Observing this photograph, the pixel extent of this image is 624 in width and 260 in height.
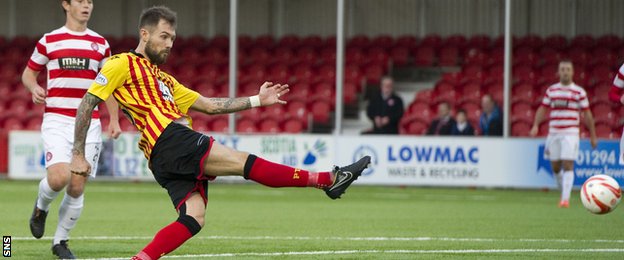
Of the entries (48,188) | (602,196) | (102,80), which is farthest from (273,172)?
(602,196)

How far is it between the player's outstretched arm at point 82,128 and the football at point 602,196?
4022 millimetres

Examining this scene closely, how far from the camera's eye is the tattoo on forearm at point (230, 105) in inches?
317

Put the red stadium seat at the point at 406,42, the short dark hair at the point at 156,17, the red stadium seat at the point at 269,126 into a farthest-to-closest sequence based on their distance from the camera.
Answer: the red stadium seat at the point at 406,42 → the red stadium seat at the point at 269,126 → the short dark hair at the point at 156,17

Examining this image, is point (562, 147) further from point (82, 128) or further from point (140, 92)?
point (82, 128)

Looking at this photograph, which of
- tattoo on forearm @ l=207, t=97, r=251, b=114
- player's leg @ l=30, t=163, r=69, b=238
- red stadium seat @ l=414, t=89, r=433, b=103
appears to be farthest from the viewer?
red stadium seat @ l=414, t=89, r=433, b=103

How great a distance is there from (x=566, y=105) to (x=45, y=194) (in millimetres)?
9465

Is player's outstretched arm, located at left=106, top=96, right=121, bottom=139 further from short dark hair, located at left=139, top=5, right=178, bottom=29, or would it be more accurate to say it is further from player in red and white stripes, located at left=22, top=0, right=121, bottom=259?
short dark hair, located at left=139, top=5, right=178, bottom=29

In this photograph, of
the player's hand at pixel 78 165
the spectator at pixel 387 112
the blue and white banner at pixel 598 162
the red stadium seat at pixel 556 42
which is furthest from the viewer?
the red stadium seat at pixel 556 42

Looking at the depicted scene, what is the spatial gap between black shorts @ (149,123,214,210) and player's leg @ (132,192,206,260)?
83 millimetres

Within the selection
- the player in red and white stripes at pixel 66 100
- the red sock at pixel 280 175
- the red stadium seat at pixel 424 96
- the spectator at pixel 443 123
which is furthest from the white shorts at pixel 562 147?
the red sock at pixel 280 175

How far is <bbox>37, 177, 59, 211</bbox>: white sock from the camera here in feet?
30.2

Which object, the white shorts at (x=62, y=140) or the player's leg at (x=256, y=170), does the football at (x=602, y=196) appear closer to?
the player's leg at (x=256, y=170)

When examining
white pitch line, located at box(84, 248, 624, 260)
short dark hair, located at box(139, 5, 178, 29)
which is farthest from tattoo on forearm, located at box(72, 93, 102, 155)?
white pitch line, located at box(84, 248, 624, 260)

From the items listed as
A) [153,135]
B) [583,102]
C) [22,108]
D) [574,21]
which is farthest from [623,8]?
[153,135]
